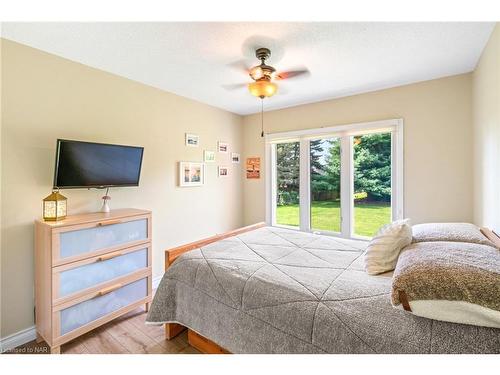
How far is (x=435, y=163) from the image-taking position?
2646mm

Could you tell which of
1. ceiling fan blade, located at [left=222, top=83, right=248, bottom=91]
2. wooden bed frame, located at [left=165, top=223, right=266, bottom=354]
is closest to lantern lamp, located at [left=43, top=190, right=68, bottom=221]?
wooden bed frame, located at [left=165, top=223, right=266, bottom=354]

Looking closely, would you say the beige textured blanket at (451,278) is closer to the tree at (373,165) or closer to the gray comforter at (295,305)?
the gray comforter at (295,305)

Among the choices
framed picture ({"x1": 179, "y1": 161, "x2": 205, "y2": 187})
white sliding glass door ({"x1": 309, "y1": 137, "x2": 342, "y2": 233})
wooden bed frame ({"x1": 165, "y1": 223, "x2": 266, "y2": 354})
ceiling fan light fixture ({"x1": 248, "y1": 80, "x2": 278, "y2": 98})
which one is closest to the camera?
wooden bed frame ({"x1": 165, "y1": 223, "x2": 266, "y2": 354})

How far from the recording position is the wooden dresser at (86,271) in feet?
5.95

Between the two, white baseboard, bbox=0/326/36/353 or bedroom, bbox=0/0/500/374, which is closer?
bedroom, bbox=0/0/500/374

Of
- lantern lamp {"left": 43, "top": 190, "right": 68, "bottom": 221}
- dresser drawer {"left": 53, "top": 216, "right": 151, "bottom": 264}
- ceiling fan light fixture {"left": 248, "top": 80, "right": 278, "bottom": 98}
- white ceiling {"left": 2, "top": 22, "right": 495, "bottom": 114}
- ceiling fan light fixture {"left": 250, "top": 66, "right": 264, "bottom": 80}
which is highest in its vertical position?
white ceiling {"left": 2, "top": 22, "right": 495, "bottom": 114}

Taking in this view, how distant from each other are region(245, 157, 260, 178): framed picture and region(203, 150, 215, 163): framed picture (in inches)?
28.9

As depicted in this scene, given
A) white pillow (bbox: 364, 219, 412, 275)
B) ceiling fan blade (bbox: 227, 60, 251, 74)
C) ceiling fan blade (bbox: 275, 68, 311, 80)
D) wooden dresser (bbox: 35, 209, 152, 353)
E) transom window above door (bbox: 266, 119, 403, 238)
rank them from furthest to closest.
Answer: transom window above door (bbox: 266, 119, 403, 238) < ceiling fan blade (bbox: 275, 68, 311, 80) < ceiling fan blade (bbox: 227, 60, 251, 74) < wooden dresser (bbox: 35, 209, 152, 353) < white pillow (bbox: 364, 219, 412, 275)

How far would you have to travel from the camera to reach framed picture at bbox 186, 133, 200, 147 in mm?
3279

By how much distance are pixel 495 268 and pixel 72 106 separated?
3131 mm

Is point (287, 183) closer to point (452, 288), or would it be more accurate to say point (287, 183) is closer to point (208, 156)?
point (208, 156)

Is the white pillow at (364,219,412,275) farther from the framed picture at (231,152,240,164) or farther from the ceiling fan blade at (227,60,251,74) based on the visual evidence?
the framed picture at (231,152,240,164)
